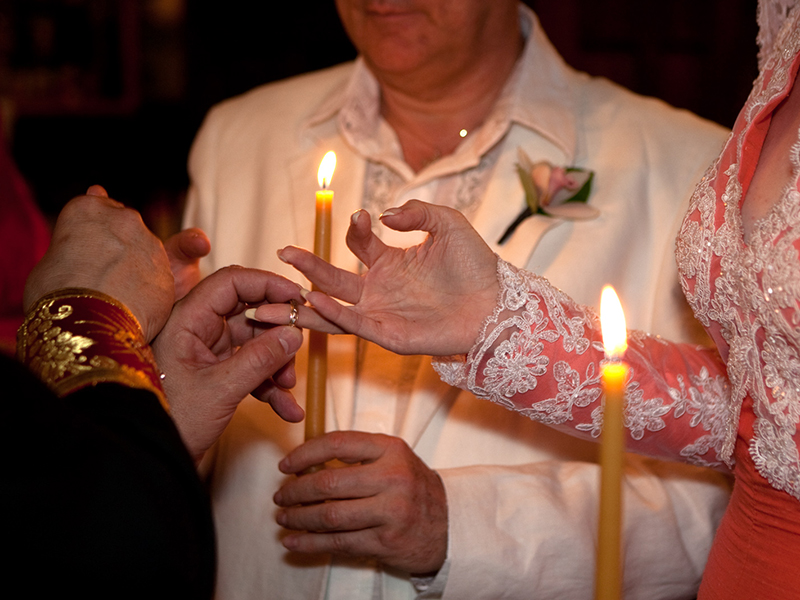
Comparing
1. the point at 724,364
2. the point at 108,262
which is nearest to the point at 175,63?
the point at 108,262

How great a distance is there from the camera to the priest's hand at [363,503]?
1431 mm

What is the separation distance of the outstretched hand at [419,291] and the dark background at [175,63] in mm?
2649

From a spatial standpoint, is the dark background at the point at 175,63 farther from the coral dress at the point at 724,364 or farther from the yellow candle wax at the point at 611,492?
the yellow candle wax at the point at 611,492

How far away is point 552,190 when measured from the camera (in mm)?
1829

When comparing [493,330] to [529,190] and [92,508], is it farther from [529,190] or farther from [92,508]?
[92,508]

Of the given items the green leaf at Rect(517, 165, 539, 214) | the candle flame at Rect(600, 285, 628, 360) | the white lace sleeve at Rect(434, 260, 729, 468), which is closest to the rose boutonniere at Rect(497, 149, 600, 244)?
the green leaf at Rect(517, 165, 539, 214)

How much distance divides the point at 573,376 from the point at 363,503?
44cm

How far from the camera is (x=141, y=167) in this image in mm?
5016

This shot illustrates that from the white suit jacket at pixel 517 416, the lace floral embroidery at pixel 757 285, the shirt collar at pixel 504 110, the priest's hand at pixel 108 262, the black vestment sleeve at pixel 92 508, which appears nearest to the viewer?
the black vestment sleeve at pixel 92 508

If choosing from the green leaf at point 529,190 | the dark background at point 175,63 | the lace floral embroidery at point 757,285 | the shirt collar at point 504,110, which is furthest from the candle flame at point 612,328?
the dark background at point 175,63

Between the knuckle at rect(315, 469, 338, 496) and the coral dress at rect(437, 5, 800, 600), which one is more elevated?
the coral dress at rect(437, 5, 800, 600)

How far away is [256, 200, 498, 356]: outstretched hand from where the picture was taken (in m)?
1.32

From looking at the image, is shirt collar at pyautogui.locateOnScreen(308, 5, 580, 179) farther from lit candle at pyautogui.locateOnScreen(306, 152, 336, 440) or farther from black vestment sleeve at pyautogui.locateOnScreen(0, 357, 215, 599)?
black vestment sleeve at pyautogui.locateOnScreen(0, 357, 215, 599)

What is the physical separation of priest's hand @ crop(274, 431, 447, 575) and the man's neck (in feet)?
2.79
